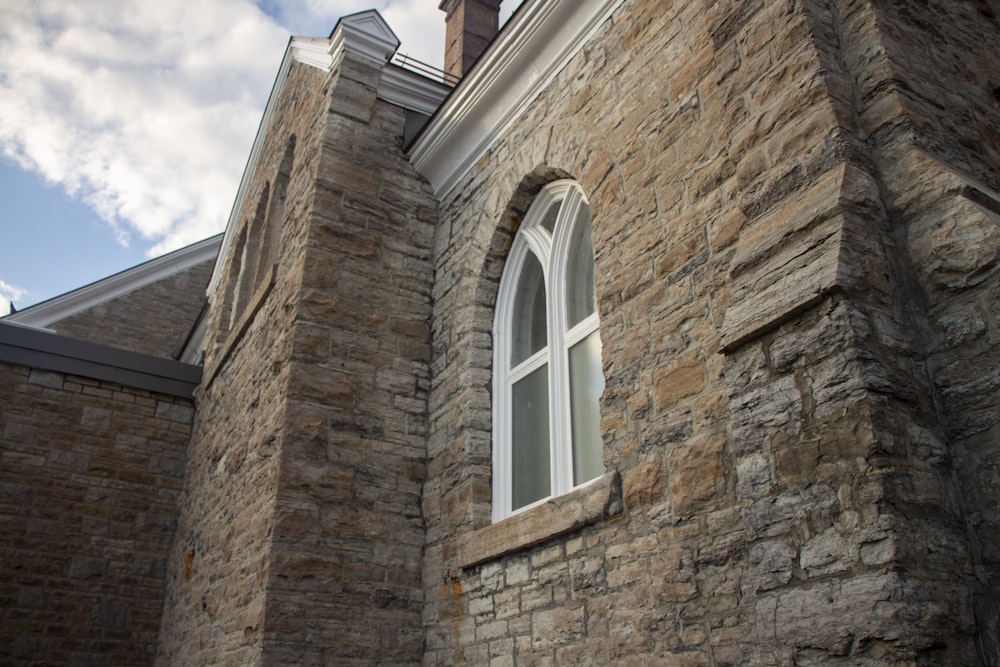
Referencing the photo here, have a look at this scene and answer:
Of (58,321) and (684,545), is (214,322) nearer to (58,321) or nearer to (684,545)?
(58,321)

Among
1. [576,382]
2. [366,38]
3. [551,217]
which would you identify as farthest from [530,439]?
[366,38]

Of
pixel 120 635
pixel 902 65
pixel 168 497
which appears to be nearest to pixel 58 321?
pixel 168 497

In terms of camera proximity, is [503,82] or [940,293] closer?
[940,293]

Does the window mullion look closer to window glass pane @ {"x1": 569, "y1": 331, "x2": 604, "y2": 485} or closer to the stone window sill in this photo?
window glass pane @ {"x1": 569, "y1": 331, "x2": 604, "y2": 485}

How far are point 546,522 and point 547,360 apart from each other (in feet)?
4.40

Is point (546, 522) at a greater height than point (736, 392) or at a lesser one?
lesser

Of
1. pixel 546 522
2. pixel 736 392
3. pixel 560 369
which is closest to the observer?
pixel 736 392

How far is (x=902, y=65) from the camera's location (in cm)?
325

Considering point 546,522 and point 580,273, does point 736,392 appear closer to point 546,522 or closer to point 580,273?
point 546,522

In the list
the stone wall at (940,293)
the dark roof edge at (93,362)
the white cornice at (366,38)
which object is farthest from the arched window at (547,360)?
the dark roof edge at (93,362)

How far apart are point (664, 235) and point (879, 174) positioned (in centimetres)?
137

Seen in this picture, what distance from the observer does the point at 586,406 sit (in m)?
4.94

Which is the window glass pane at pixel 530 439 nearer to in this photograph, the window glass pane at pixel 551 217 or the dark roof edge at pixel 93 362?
the window glass pane at pixel 551 217

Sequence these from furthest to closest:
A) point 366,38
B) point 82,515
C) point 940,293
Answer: point 82,515
point 366,38
point 940,293
